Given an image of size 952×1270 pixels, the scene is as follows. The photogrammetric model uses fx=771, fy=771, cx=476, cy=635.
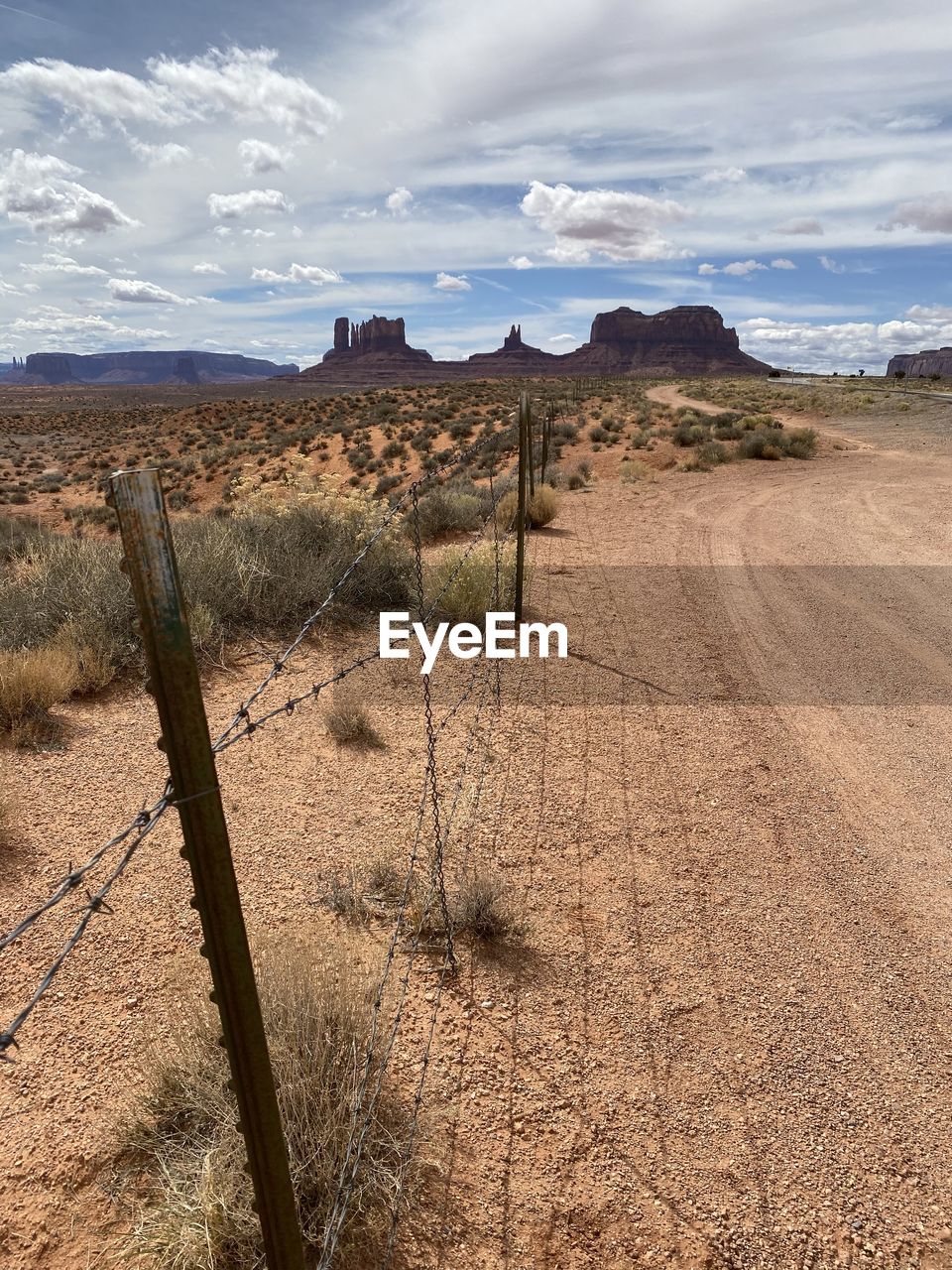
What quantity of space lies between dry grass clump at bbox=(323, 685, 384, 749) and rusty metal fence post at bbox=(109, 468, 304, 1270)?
431 cm

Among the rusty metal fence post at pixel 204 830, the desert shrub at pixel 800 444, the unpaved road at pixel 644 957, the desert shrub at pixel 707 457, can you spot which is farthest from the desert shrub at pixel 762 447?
the rusty metal fence post at pixel 204 830

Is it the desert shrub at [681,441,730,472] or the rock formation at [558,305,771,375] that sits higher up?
the rock formation at [558,305,771,375]

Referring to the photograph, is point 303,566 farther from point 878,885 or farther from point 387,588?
point 878,885

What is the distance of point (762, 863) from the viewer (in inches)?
191

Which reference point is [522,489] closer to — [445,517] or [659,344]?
[445,517]

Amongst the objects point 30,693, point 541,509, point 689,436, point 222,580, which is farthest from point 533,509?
point 689,436

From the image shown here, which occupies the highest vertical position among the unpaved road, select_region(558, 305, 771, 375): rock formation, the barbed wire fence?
select_region(558, 305, 771, 375): rock formation

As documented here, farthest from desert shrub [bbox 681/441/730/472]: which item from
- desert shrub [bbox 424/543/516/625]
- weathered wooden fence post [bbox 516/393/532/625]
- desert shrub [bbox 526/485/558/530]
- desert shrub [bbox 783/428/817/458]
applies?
weathered wooden fence post [bbox 516/393/532/625]

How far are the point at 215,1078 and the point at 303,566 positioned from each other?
676cm

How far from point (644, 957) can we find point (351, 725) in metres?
3.05

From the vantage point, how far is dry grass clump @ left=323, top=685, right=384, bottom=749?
6.25m

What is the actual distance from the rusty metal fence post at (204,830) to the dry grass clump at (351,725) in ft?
14.1

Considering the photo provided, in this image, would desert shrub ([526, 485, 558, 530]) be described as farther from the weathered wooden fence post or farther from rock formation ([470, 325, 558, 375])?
rock formation ([470, 325, 558, 375])

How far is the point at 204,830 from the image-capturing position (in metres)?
1.65
